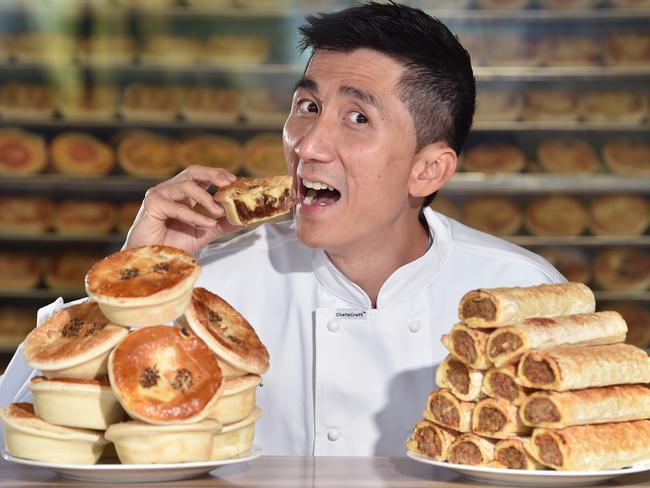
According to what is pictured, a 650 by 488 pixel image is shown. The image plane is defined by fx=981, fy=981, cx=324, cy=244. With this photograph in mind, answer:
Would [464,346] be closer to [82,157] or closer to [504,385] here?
[504,385]

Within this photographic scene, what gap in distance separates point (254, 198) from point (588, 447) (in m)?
1.01

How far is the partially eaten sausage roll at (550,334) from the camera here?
134cm

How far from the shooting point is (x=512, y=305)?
1.37 metres

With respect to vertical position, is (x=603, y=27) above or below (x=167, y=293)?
above

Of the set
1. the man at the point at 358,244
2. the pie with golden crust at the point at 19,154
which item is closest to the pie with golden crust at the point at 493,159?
the pie with golden crust at the point at 19,154

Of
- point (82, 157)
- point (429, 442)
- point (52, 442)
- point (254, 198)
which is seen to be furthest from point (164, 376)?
point (82, 157)

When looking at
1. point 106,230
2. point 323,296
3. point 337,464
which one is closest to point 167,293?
point 337,464

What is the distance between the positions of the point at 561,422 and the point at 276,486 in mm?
406

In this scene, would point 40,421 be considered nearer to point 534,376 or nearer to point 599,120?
point 534,376

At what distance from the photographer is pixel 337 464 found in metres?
1.54

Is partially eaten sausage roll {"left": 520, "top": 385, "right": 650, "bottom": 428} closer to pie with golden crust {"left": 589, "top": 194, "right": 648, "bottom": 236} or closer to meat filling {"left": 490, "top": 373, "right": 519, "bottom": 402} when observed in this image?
meat filling {"left": 490, "top": 373, "right": 519, "bottom": 402}

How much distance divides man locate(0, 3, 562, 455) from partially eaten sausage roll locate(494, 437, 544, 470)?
84cm

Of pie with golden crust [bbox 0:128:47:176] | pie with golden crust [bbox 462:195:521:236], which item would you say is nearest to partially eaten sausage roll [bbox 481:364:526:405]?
pie with golden crust [bbox 462:195:521:236]

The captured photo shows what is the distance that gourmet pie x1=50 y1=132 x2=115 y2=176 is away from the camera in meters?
5.13
